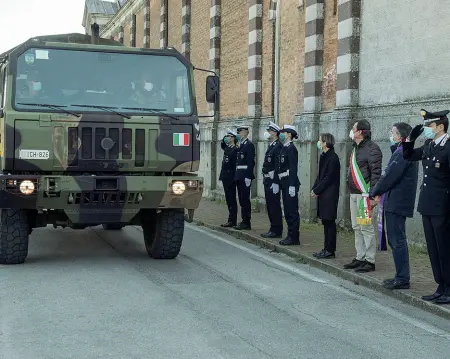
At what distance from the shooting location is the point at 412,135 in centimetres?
729

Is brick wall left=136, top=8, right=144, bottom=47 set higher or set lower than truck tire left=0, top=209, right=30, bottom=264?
higher

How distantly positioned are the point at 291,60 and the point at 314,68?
65.4 inches

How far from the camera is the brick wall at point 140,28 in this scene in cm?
3234

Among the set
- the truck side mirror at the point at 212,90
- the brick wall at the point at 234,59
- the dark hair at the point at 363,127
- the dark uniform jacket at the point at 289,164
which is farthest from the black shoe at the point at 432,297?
the brick wall at the point at 234,59

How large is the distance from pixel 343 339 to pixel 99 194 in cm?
411

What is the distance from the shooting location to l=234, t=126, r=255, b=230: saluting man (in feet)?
41.9

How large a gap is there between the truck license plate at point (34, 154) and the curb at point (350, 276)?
3774 millimetres

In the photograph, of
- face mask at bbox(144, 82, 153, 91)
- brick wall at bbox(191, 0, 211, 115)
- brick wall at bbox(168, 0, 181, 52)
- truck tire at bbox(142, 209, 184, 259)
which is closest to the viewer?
face mask at bbox(144, 82, 153, 91)

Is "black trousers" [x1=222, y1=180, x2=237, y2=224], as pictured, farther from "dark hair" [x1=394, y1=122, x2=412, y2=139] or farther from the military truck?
"dark hair" [x1=394, y1=122, x2=412, y2=139]

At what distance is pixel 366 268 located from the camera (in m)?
8.66

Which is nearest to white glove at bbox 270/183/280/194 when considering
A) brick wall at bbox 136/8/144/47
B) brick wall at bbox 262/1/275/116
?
brick wall at bbox 262/1/275/116

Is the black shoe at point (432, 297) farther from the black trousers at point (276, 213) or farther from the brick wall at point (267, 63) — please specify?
the brick wall at point (267, 63)

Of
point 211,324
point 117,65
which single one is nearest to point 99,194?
point 117,65

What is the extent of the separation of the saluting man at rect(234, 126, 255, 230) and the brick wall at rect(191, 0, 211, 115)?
944cm
